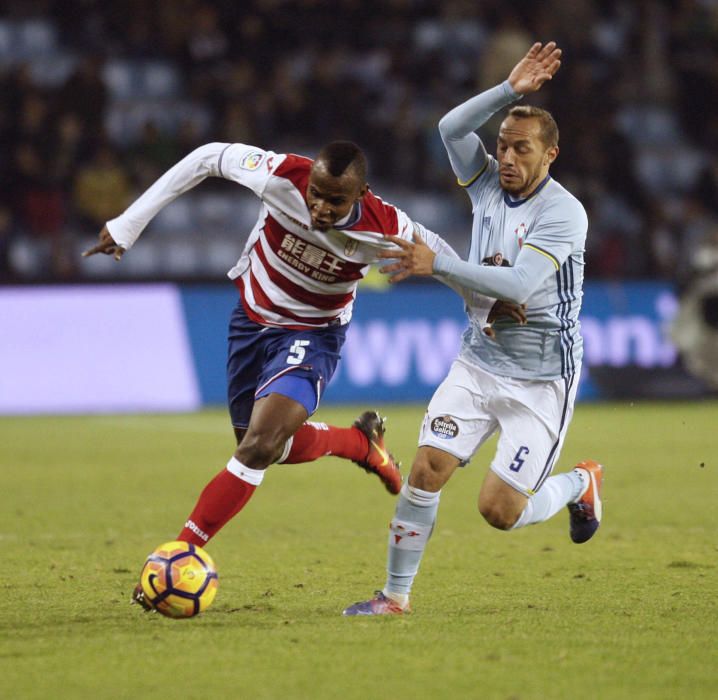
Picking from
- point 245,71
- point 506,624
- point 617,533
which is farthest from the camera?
point 245,71

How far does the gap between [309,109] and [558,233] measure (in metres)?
12.3

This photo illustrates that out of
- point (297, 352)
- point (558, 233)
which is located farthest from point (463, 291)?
point (297, 352)

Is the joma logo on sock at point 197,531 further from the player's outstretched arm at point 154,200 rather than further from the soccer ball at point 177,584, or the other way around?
the player's outstretched arm at point 154,200

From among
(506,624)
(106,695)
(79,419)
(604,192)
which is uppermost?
(106,695)

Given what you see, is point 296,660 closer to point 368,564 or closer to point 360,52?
point 368,564

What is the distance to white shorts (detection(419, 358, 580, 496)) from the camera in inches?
222

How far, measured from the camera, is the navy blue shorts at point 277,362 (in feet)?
19.0

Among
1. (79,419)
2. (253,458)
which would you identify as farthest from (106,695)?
(79,419)

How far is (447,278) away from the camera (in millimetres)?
5258

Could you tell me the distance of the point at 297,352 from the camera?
594 cm

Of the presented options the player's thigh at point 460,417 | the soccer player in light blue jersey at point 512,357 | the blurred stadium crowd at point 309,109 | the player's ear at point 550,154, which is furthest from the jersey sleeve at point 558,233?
the blurred stadium crowd at point 309,109

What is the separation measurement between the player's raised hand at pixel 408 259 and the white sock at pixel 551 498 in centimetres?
Result: 121

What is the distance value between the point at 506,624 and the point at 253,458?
47.3 inches

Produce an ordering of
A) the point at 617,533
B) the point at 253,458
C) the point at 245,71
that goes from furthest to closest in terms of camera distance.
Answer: the point at 245,71, the point at 617,533, the point at 253,458
